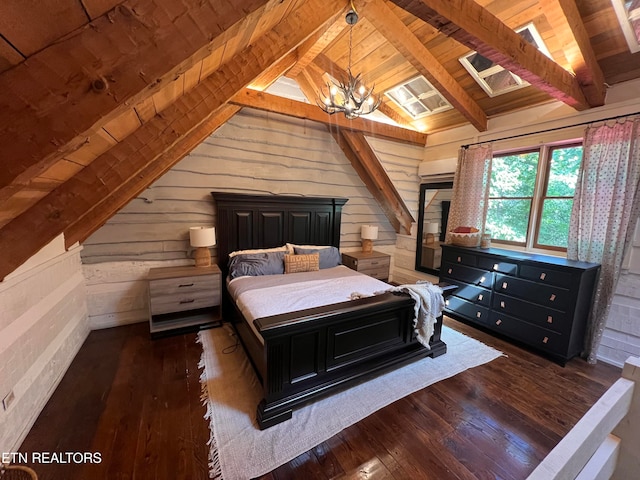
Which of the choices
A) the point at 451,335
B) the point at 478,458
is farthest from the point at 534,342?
the point at 478,458

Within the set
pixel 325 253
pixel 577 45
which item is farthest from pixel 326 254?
pixel 577 45

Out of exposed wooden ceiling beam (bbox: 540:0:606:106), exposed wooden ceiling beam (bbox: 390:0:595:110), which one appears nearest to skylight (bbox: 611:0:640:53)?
exposed wooden ceiling beam (bbox: 540:0:606:106)

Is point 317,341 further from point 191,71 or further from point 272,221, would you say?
point 272,221

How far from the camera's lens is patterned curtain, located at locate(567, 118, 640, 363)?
7.63ft

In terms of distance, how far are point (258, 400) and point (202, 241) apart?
182cm

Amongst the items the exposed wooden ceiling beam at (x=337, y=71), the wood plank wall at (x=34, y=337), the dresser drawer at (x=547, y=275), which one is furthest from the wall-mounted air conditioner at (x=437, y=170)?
the wood plank wall at (x=34, y=337)

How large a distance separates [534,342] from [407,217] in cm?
251

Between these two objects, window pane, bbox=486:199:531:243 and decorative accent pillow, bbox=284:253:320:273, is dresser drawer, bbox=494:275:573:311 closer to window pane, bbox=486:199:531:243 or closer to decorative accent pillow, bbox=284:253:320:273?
window pane, bbox=486:199:531:243

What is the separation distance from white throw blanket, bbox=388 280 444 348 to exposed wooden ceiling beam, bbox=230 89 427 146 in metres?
2.34

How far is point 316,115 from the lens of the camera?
328 centimetres

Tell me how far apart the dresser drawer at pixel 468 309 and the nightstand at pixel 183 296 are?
Result: 295 centimetres

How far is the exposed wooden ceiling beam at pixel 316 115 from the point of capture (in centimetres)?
284

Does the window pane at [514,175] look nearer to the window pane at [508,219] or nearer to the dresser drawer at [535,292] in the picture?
the window pane at [508,219]

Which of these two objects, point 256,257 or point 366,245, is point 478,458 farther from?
point 366,245
